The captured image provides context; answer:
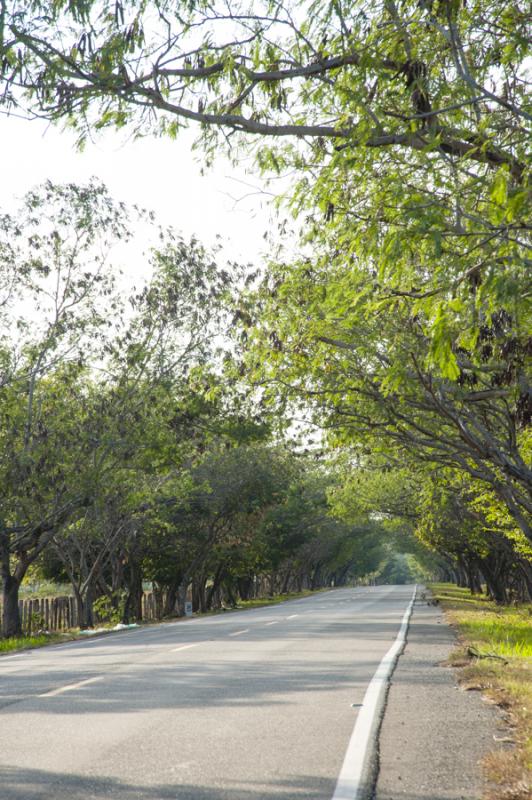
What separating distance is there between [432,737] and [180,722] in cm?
237

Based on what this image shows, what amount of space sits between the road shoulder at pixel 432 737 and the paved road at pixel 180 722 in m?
0.42

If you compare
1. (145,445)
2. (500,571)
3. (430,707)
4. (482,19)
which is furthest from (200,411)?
(500,571)

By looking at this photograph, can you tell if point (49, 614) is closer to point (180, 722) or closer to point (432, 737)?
point (180, 722)

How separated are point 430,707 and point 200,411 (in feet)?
53.8

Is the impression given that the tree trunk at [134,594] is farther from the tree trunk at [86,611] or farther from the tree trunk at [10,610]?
the tree trunk at [10,610]

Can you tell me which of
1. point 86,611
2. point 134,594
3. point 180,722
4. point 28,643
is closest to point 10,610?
point 86,611

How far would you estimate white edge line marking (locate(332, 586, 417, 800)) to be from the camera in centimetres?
603

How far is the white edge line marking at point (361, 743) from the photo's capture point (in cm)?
603

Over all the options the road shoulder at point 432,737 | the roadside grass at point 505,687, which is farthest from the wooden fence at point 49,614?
the road shoulder at point 432,737

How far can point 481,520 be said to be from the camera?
35219mm

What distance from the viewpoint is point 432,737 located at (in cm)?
787

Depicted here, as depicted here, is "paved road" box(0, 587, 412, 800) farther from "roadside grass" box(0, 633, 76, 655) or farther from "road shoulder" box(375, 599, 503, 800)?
"roadside grass" box(0, 633, 76, 655)

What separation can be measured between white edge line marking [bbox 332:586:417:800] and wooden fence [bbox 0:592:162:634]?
84.0ft

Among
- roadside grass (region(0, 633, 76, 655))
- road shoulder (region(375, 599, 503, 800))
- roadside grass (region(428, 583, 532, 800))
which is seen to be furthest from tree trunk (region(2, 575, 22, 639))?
road shoulder (region(375, 599, 503, 800))
